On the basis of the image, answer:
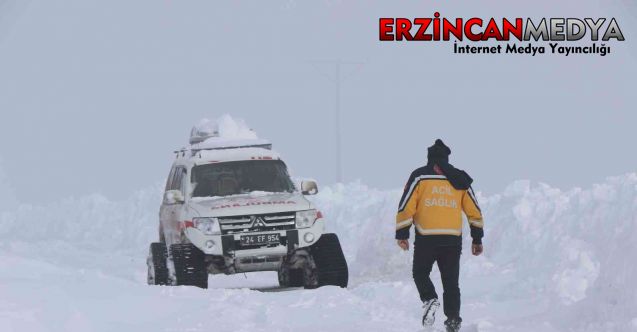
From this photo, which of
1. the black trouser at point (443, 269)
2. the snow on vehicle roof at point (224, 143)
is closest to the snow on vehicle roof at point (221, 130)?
the snow on vehicle roof at point (224, 143)

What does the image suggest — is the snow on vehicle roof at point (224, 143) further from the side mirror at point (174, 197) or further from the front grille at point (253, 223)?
the front grille at point (253, 223)

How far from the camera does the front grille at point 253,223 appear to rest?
1462 cm

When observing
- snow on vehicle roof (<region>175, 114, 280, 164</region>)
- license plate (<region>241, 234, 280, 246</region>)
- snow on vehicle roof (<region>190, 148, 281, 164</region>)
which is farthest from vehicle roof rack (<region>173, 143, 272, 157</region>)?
license plate (<region>241, 234, 280, 246</region>)

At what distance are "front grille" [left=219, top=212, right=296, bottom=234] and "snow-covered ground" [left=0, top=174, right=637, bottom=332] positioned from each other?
827mm

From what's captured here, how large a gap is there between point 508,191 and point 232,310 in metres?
9.83

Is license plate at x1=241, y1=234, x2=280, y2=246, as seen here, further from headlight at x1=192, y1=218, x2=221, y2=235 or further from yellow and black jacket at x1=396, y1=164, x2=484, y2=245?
yellow and black jacket at x1=396, y1=164, x2=484, y2=245

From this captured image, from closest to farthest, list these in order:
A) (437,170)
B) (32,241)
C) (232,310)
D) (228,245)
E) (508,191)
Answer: (437,170) < (232,310) < (228,245) < (508,191) < (32,241)

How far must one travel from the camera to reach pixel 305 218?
14.9 meters

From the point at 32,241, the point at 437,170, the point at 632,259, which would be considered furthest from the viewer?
the point at 32,241

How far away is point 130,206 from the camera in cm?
3647

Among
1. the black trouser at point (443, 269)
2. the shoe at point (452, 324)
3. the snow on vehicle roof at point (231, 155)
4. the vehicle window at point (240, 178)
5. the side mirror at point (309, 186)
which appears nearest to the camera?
the shoe at point (452, 324)

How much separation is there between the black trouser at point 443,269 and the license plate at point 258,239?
15.0 feet

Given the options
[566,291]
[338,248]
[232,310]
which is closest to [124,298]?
[232,310]

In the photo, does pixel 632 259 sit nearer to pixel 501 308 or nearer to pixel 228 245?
pixel 501 308
